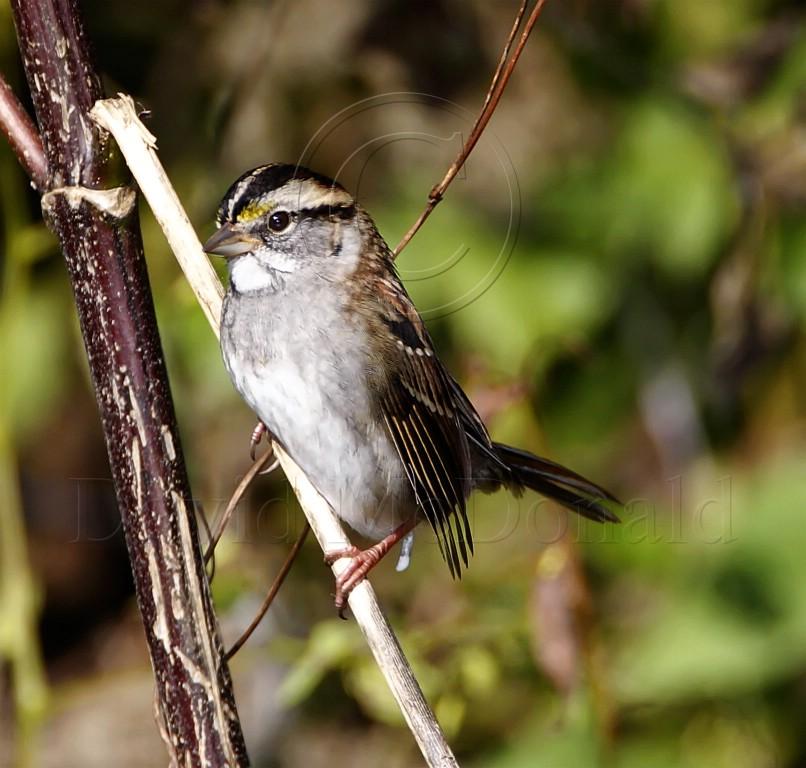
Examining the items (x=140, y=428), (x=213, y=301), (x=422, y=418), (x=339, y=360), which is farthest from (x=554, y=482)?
(x=140, y=428)

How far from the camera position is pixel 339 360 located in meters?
2.27

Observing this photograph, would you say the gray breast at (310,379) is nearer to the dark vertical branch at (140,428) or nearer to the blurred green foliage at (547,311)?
the blurred green foliage at (547,311)

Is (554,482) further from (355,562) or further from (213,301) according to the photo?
(213,301)

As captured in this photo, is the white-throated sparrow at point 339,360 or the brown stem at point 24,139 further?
the white-throated sparrow at point 339,360

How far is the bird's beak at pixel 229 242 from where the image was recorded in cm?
222

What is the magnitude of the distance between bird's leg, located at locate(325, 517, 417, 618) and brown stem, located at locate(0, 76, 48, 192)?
724 millimetres

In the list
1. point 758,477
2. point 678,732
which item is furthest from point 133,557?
point 758,477

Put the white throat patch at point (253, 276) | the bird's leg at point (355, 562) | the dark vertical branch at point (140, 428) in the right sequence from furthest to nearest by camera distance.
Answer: the white throat patch at point (253, 276)
the bird's leg at point (355, 562)
the dark vertical branch at point (140, 428)

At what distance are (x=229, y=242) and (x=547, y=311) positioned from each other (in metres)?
1.32

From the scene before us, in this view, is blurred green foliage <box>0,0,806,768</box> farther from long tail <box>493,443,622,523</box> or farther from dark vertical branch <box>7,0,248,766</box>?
dark vertical branch <box>7,0,248,766</box>

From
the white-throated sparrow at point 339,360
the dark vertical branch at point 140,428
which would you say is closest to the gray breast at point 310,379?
the white-throated sparrow at point 339,360

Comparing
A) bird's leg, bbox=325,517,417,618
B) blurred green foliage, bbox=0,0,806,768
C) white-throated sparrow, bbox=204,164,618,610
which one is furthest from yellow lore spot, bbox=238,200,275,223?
bird's leg, bbox=325,517,417,618

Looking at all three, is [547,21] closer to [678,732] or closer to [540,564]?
[540,564]

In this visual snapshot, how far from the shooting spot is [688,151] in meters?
3.38
